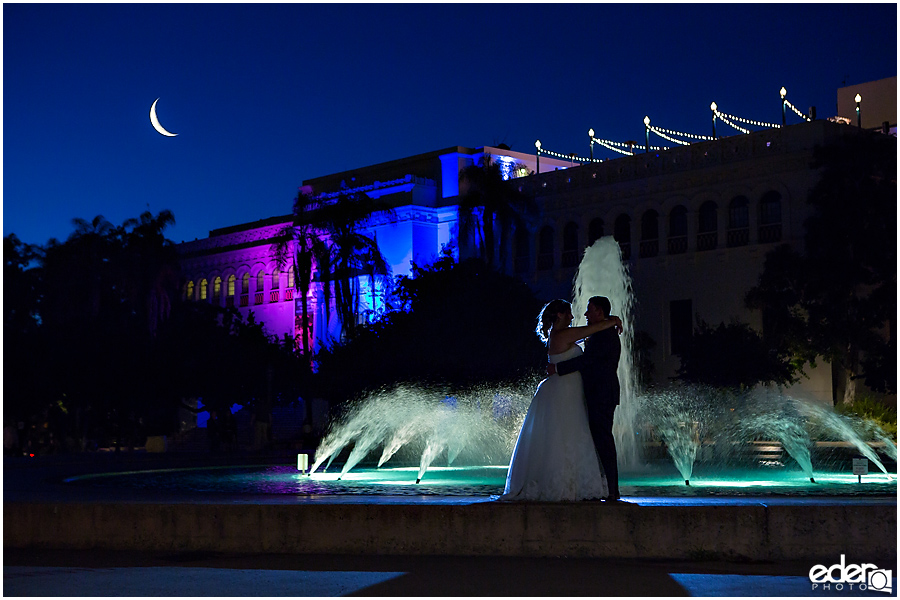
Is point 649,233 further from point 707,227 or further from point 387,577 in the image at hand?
point 387,577

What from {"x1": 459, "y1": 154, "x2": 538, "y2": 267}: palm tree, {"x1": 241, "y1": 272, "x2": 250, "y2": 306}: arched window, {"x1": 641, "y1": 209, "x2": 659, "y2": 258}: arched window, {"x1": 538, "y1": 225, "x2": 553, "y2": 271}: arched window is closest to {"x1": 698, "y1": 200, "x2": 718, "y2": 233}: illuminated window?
{"x1": 641, "y1": 209, "x2": 659, "y2": 258}: arched window

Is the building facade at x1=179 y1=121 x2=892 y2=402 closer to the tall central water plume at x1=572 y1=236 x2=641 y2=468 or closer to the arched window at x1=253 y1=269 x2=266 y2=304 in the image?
the arched window at x1=253 y1=269 x2=266 y2=304

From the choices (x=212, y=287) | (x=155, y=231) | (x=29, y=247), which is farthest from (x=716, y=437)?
(x=212, y=287)

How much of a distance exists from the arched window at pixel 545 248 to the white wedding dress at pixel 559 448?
41.4 metres

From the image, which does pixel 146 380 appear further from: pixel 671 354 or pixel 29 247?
pixel 671 354

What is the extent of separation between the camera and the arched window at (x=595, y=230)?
1887 inches

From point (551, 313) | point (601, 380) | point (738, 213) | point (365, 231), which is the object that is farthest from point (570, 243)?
point (601, 380)

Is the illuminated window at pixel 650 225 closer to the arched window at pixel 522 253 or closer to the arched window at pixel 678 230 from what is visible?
the arched window at pixel 678 230

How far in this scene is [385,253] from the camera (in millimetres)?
56188

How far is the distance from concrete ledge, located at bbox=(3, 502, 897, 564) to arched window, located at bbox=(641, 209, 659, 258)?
3763 centimetres

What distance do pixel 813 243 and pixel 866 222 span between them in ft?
5.74

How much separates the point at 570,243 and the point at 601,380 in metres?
41.1

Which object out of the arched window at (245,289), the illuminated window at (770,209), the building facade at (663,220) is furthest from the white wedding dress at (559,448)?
the arched window at (245,289)

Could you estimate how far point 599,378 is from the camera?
859 centimetres
